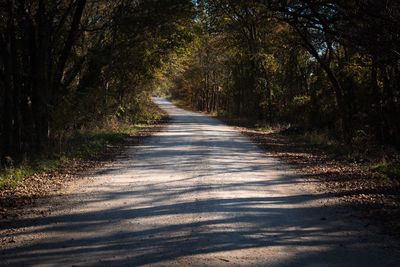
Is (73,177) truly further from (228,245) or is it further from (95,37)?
(95,37)

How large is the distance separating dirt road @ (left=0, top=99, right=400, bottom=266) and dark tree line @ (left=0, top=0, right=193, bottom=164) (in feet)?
22.9

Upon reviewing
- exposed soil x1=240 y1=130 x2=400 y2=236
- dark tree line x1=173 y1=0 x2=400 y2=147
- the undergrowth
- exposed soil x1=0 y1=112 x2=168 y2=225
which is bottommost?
exposed soil x1=0 y1=112 x2=168 y2=225

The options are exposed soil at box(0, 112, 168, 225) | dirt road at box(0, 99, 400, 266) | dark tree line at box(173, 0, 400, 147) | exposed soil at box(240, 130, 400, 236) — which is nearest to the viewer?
dirt road at box(0, 99, 400, 266)

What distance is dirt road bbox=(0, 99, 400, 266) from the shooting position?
5816 mm

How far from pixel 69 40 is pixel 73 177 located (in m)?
8.54

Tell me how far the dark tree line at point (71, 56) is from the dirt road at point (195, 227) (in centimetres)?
698

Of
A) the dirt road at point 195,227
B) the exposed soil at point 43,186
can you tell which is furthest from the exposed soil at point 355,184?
the exposed soil at point 43,186

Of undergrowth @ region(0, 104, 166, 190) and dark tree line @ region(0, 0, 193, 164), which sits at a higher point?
dark tree line @ region(0, 0, 193, 164)

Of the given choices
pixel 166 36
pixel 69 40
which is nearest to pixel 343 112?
pixel 166 36

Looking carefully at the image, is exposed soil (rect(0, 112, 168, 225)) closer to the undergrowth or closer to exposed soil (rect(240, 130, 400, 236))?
the undergrowth

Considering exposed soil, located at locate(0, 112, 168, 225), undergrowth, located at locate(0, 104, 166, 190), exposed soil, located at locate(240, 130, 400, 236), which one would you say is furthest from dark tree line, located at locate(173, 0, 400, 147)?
undergrowth, located at locate(0, 104, 166, 190)

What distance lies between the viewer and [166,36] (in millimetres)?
26391

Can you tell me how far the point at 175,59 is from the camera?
34.0 m

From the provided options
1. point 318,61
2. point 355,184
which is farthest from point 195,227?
point 318,61
